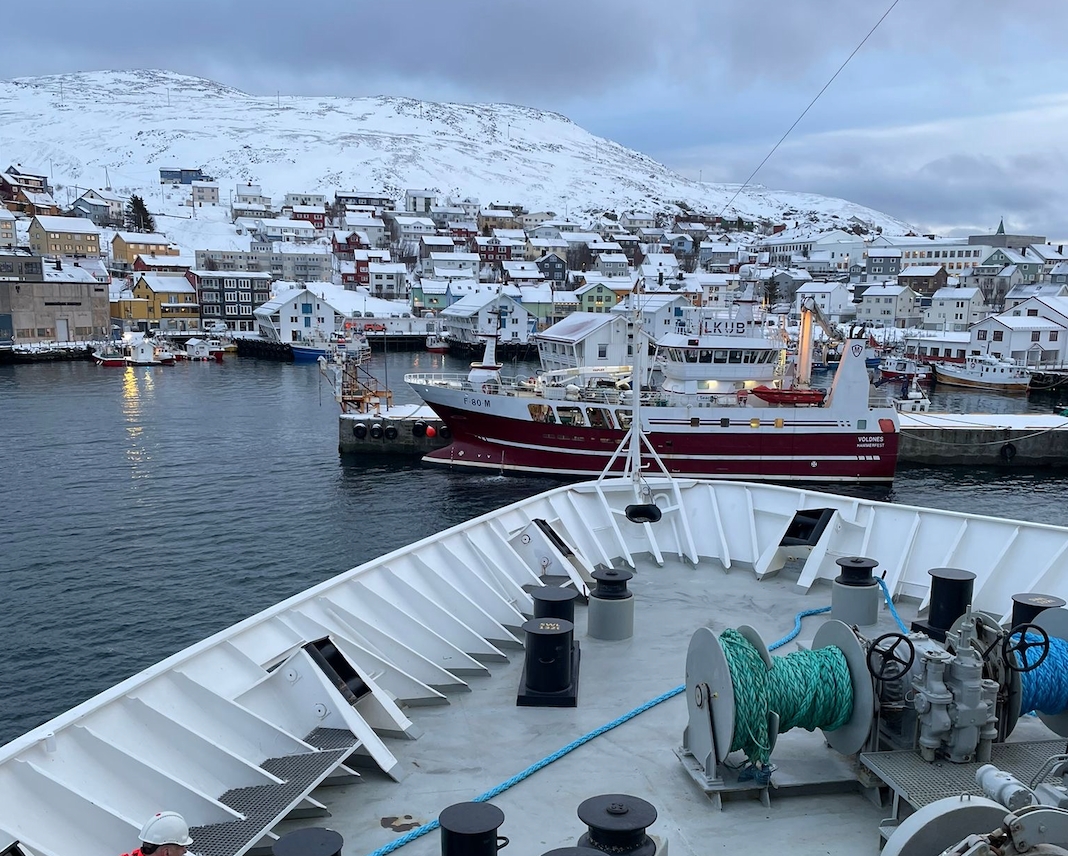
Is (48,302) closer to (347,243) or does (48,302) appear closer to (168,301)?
(168,301)

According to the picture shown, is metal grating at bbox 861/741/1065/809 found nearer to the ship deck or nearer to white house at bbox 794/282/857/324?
the ship deck

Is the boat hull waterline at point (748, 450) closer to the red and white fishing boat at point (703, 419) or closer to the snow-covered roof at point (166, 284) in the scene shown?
the red and white fishing boat at point (703, 419)

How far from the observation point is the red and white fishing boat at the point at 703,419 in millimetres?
30484

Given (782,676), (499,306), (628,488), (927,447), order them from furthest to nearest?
(499,306)
(927,447)
(628,488)
(782,676)

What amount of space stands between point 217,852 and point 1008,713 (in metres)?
4.50

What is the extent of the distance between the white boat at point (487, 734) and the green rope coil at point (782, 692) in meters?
0.08

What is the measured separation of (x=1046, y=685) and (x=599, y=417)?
1051 inches

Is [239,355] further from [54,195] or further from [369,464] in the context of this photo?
[54,195]

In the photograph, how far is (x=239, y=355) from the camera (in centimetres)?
8006

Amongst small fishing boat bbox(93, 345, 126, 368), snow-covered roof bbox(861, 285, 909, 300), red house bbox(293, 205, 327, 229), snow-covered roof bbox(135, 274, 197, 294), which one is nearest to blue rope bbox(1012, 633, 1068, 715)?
small fishing boat bbox(93, 345, 126, 368)

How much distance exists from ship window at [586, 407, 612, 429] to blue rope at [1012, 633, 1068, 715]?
26338 millimetres

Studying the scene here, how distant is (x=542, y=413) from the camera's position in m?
31.7

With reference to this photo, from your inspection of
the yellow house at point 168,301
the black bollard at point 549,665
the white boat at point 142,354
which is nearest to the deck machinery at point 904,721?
the black bollard at point 549,665

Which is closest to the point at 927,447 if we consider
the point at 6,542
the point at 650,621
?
the point at 650,621
